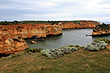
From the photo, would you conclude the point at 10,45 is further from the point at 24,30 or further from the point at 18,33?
the point at 24,30

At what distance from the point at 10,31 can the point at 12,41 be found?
25.8 metres

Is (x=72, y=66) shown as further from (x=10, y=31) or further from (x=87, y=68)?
(x=10, y=31)

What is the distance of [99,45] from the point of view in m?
19.0

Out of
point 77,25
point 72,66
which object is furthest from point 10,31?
point 77,25

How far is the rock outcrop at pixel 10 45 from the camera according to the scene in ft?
92.7

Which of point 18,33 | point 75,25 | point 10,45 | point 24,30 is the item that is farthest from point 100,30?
point 75,25

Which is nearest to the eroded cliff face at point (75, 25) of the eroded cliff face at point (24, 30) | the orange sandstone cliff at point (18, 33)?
the orange sandstone cliff at point (18, 33)

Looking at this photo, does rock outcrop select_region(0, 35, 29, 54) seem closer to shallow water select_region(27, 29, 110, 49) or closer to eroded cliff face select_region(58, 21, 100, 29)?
shallow water select_region(27, 29, 110, 49)

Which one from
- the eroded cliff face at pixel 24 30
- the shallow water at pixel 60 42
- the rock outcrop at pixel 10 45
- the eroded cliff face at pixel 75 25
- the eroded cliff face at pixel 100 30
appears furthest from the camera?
the eroded cliff face at pixel 75 25

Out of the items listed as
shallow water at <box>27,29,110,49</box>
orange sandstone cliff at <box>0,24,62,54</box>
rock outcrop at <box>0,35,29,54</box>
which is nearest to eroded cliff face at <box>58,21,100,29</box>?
orange sandstone cliff at <box>0,24,62,54</box>

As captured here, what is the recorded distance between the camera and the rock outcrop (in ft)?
92.7

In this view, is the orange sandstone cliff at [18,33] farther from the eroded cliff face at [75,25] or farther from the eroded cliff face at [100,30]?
the eroded cliff face at [75,25]

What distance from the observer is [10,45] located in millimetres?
28812

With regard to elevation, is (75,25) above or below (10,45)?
above
